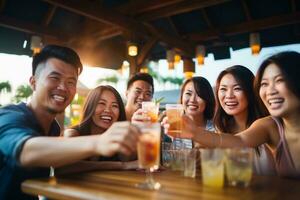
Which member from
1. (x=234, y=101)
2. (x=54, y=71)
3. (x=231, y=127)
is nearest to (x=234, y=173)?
(x=54, y=71)

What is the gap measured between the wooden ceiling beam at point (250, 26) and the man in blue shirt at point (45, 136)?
4.92 meters

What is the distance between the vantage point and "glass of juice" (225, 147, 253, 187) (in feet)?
4.39


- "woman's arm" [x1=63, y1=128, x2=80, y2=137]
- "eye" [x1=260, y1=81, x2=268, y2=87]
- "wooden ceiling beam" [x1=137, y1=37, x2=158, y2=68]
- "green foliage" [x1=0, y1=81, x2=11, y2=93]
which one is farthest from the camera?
"green foliage" [x1=0, y1=81, x2=11, y2=93]

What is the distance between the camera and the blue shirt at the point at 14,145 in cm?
132

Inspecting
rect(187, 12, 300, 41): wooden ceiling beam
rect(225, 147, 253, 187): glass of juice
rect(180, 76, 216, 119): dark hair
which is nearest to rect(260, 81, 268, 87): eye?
rect(225, 147, 253, 187): glass of juice

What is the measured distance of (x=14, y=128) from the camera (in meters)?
1.41

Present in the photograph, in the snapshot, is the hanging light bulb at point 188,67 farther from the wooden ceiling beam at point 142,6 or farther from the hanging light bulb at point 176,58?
the wooden ceiling beam at point 142,6

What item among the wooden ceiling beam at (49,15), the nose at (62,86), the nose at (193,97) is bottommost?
the nose at (193,97)

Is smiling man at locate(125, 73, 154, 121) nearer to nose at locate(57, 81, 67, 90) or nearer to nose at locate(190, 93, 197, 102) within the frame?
nose at locate(190, 93, 197, 102)

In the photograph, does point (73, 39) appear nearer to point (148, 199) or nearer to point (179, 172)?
point (179, 172)

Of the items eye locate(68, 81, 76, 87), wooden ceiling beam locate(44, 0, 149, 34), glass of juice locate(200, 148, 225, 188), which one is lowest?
glass of juice locate(200, 148, 225, 188)

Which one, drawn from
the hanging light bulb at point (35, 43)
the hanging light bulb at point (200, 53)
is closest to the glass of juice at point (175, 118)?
the hanging light bulb at point (35, 43)

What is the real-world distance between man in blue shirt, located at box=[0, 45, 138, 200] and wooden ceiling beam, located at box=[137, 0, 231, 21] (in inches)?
148

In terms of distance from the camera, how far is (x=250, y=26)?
5.97 m
